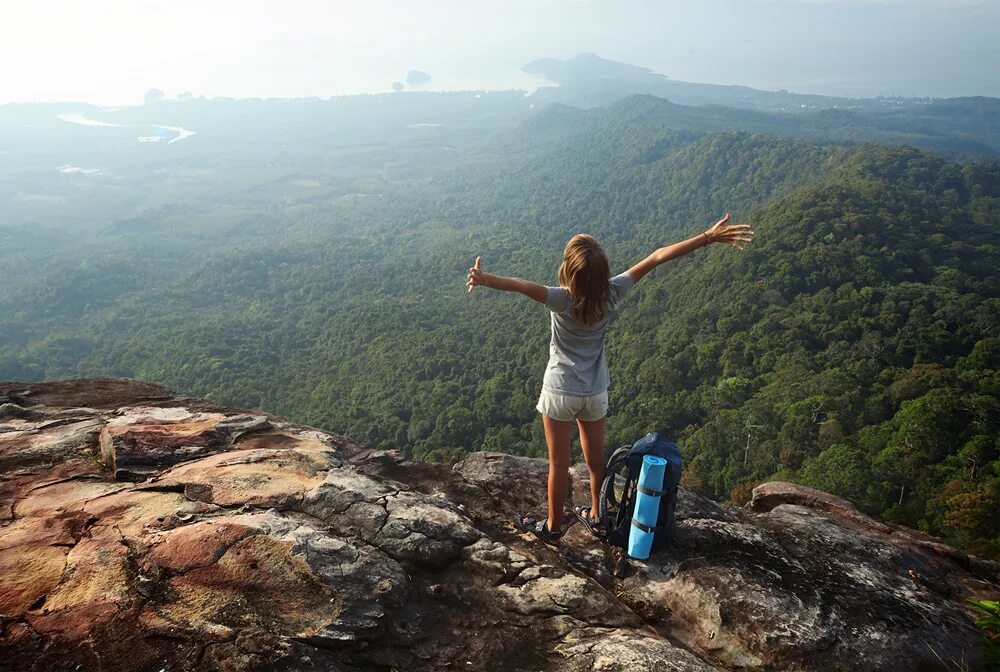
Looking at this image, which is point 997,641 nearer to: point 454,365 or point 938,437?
point 938,437

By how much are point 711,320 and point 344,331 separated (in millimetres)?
54482

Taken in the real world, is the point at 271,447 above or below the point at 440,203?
above

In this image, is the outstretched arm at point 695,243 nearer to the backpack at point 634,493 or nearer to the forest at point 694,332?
the backpack at point 634,493

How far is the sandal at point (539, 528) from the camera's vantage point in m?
4.94

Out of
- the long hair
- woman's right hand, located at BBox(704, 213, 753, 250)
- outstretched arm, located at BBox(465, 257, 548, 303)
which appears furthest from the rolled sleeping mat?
woman's right hand, located at BBox(704, 213, 753, 250)

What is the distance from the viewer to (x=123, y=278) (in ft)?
409

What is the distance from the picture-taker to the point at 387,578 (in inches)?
154

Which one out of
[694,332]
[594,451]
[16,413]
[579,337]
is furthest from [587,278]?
[694,332]

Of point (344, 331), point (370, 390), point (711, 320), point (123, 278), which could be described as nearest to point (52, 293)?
point (123, 278)

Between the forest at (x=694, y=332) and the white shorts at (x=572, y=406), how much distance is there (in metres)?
15.6

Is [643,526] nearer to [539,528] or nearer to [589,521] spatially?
[589,521]

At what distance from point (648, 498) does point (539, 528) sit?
1.13 m

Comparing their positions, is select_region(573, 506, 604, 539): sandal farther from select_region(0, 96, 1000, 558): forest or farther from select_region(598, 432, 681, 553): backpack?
select_region(0, 96, 1000, 558): forest

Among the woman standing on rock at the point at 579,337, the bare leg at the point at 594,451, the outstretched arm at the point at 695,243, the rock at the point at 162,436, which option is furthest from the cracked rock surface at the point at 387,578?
the outstretched arm at the point at 695,243
